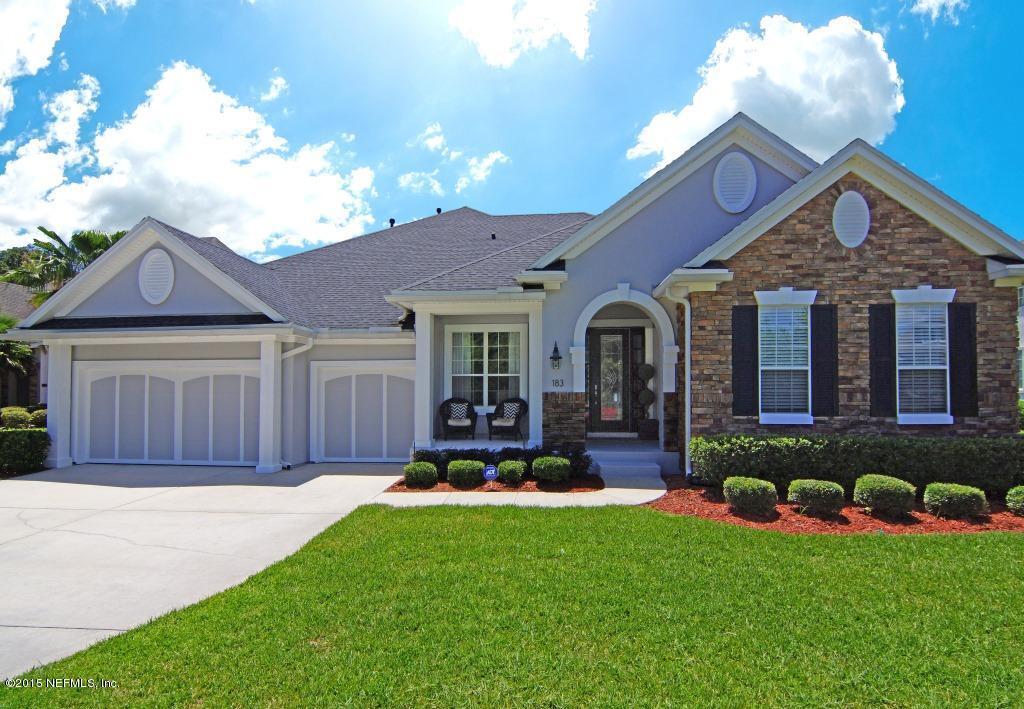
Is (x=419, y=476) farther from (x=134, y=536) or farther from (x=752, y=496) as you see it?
(x=752, y=496)

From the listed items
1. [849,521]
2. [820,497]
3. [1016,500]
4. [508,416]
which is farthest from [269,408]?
[1016,500]

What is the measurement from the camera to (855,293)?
9.52 metres

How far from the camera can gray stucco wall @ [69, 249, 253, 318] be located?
40.6 feet

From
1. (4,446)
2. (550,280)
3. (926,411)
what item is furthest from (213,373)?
(926,411)

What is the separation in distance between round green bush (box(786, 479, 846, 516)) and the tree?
81.1 ft

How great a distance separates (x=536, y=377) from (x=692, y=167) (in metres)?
5.30

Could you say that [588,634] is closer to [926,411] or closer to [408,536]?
[408,536]

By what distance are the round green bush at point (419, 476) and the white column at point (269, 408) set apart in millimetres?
3528

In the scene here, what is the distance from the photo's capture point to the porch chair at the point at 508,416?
1192 centimetres

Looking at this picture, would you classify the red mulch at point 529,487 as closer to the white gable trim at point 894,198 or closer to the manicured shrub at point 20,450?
the white gable trim at point 894,198

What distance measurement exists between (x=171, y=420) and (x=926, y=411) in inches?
588

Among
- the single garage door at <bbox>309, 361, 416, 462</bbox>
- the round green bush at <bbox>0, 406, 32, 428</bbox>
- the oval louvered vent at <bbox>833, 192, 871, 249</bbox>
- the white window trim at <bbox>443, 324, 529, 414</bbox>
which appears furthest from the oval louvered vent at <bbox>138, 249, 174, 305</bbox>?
the oval louvered vent at <bbox>833, 192, 871, 249</bbox>

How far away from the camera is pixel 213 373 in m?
12.5

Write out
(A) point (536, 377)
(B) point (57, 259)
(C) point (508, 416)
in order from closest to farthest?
1. (A) point (536, 377)
2. (C) point (508, 416)
3. (B) point (57, 259)
